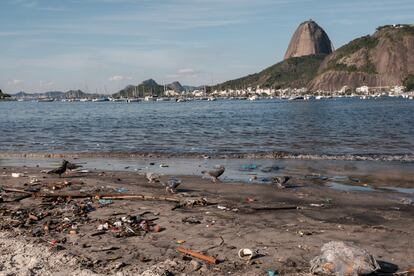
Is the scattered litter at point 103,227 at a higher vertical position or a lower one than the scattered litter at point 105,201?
higher

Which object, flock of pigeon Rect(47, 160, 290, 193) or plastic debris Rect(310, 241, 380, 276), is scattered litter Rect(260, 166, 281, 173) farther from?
plastic debris Rect(310, 241, 380, 276)

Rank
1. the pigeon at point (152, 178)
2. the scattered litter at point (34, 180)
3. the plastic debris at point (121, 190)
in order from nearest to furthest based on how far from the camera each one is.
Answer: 1. the plastic debris at point (121, 190)
2. the scattered litter at point (34, 180)
3. the pigeon at point (152, 178)

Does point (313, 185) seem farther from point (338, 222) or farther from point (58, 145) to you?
point (58, 145)

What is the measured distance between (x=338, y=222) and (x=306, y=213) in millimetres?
1033

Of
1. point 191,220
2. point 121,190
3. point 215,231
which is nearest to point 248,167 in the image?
point 121,190

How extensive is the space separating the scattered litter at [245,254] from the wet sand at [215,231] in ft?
0.46

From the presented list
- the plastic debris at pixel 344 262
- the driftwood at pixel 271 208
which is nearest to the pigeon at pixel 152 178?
the driftwood at pixel 271 208

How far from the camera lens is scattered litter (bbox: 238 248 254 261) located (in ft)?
28.5

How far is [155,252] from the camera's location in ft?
29.8

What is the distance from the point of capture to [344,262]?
25.8 ft

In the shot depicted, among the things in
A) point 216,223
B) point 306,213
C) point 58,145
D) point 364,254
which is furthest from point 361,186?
point 58,145

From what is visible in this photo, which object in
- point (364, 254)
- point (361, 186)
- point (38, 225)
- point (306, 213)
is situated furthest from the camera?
point (361, 186)

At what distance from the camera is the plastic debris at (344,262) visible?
25.4 feet

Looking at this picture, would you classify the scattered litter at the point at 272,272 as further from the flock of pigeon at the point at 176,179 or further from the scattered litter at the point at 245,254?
the flock of pigeon at the point at 176,179
